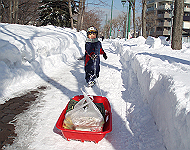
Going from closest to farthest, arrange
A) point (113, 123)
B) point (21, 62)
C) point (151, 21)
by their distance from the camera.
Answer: point (113, 123) < point (21, 62) < point (151, 21)

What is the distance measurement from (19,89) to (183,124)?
420cm

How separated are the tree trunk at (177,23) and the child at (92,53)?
5.60 meters

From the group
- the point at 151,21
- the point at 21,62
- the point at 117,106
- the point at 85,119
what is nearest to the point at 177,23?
the point at 117,106

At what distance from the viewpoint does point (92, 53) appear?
5.52 meters

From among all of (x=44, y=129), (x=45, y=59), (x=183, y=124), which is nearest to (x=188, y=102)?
(x=183, y=124)

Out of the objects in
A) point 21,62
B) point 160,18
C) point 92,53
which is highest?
point 160,18

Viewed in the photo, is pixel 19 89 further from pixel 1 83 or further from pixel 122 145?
pixel 122 145

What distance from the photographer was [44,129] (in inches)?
122

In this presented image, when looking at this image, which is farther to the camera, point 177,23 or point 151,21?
point 151,21

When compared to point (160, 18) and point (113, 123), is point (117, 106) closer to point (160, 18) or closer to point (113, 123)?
point (113, 123)

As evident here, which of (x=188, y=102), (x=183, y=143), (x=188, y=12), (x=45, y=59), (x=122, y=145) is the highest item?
(x=188, y=12)

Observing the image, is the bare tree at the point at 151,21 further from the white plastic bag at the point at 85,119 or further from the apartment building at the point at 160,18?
the white plastic bag at the point at 85,119

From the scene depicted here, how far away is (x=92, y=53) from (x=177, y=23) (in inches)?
236

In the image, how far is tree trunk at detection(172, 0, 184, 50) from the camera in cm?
912
